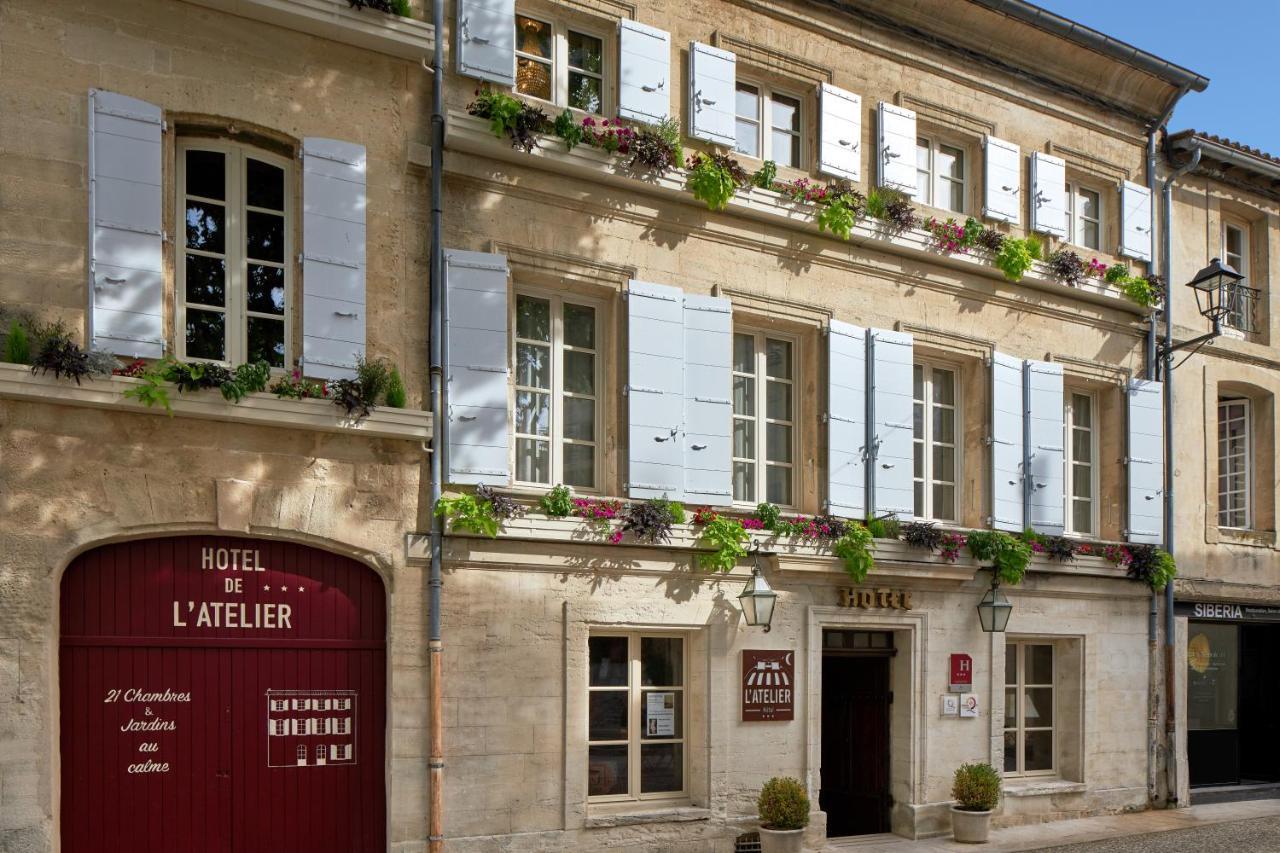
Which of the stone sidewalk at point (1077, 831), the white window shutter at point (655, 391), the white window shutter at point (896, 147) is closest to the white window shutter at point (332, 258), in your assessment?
the white window shutter at point (655, 391)

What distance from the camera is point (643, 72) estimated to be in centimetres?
981

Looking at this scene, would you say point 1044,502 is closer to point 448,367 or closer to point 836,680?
point 836,680

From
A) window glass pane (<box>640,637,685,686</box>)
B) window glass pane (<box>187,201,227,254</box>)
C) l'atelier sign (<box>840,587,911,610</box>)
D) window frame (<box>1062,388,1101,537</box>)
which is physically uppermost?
window glass pane (<box>187,201,227,254</box>)

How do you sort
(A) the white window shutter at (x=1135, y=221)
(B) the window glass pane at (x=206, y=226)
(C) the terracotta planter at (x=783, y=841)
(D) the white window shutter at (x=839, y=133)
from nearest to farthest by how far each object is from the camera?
(B) the window glass pane at (x=206, y=226)
(C) the terracotta planter at (x=783, y=841)
(D) the white window shutter at (x=839, y=133)
(A) the white window shutter at (x=1135, y=221)

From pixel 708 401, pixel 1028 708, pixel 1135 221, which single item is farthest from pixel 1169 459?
pixel 708 401

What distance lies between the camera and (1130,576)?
12.6 meters

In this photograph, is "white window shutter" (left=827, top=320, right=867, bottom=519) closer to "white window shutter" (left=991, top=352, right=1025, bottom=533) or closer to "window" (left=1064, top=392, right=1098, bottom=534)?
"white window shutter" (left=991, top=352, right=1025, bottom=533)

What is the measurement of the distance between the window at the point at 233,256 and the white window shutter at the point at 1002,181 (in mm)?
6709

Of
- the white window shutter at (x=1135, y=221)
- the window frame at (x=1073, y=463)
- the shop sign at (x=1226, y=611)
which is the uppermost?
the white window shutter at (x=1135, y=221)

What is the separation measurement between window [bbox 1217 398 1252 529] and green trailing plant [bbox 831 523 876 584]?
5967 millimetres

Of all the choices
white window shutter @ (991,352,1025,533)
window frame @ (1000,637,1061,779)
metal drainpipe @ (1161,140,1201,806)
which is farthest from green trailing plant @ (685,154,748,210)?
metal drainpipe @ (1161,140,1201,806)

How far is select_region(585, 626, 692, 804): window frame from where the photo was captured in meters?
9.50

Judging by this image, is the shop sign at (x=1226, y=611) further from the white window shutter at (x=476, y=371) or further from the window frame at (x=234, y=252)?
the window frame at (x=234, y=252)

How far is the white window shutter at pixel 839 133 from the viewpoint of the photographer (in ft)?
35.5
